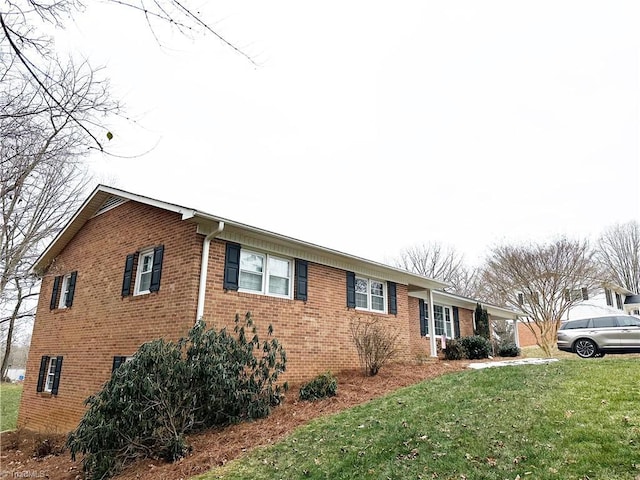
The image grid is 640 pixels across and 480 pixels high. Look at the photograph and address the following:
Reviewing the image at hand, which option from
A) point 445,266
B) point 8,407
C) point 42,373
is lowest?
point 8,407

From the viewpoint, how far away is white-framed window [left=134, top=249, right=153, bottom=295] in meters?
10.8

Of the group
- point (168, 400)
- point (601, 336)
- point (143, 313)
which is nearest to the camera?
point (168, 400)

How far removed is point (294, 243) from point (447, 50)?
580cm

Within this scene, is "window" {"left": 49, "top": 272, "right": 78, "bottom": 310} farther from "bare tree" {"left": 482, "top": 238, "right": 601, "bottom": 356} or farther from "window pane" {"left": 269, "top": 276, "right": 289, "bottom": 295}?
"bare tree" {"left": 482, "top": 238, "right": 601, "bottom": 356}

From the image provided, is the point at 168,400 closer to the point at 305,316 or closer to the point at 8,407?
the point at 305,316

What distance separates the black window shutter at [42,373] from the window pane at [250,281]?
771cm

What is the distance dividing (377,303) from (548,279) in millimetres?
8040

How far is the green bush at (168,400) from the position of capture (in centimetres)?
673

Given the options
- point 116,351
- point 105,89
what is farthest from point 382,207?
point 105,89

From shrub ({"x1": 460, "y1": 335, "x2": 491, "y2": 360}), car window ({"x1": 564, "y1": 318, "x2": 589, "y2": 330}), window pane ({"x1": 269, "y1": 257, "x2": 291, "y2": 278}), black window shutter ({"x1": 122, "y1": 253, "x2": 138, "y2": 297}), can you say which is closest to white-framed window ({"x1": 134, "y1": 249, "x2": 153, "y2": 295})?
black window shutter ({"x1": 122, "y1": 253, "x2": 138, "y2": 297})

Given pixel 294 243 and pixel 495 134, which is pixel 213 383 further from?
pixel 495 134

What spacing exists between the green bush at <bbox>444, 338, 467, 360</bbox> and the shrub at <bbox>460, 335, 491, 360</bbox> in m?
0.27

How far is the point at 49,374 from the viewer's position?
12953 millimetres

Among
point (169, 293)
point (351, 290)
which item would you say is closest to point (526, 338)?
point (351, 290)
